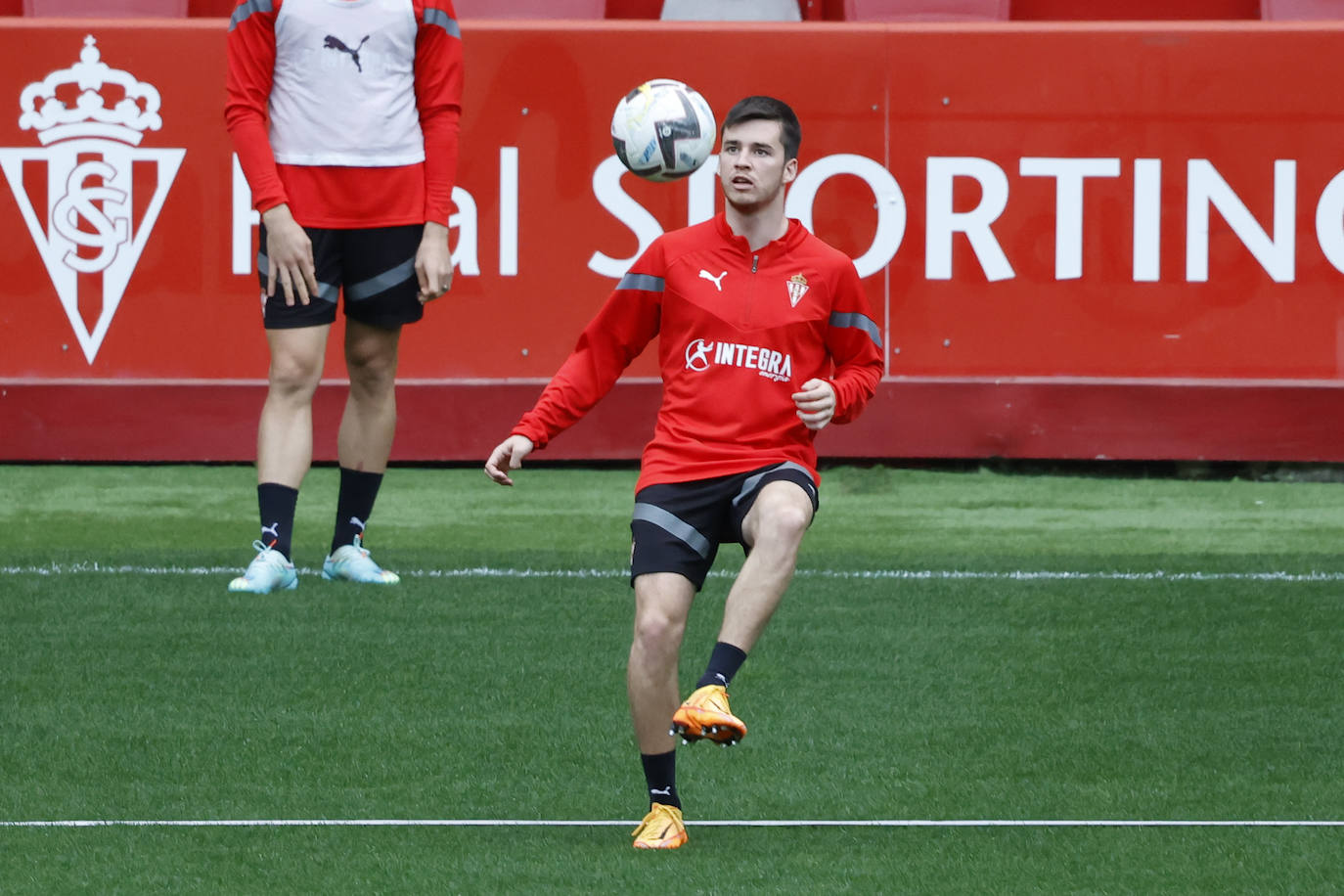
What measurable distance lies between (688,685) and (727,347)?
3.91 feet

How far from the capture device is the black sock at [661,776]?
3.97 meters

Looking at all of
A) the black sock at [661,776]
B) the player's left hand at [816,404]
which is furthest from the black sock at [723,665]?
the player's left hand at [816,404]

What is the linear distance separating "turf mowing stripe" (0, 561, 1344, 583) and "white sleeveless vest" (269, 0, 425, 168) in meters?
1.20

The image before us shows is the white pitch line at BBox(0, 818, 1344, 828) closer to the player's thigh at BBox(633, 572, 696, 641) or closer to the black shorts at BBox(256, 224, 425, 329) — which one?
the player's thigh at BBox(633, 572, 696, 641)

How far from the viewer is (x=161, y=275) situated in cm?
863

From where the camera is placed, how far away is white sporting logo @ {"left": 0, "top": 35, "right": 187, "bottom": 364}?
8.56 metres

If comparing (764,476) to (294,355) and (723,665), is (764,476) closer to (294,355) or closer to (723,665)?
(723,665)

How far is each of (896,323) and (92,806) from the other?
5113 mm

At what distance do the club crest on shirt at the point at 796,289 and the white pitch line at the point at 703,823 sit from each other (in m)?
0.97

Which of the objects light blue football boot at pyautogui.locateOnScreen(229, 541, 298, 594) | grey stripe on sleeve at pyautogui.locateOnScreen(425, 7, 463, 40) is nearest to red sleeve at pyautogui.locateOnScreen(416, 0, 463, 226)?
grey stripe on sleeve at pyautogui.locateOnScreen(425, 7, 463, 40)

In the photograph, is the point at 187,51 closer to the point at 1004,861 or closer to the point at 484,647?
the point at 484,647

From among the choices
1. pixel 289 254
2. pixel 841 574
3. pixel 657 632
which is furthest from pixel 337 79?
pixel 657 632

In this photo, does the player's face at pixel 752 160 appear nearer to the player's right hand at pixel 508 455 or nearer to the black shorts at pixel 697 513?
the black shorts at pixel 697 513

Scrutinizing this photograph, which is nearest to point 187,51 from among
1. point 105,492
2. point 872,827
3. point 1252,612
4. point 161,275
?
point 161,275
